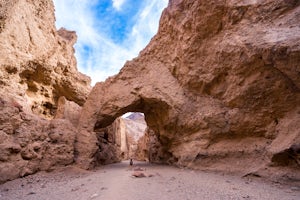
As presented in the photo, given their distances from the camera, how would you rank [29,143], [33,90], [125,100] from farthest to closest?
[33,90]
[125,100]
[29,143]

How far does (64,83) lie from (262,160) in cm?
998

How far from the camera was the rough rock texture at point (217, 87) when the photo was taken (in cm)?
573

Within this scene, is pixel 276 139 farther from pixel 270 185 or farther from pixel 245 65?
pixel 245 65

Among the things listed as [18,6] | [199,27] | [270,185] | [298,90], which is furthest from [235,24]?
[18,6]

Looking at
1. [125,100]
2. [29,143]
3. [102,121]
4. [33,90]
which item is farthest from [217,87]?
[33,90]

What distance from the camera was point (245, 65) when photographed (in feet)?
21.2

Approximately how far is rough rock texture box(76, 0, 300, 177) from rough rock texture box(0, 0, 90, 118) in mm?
2420

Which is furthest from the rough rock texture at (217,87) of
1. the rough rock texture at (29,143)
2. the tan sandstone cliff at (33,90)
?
the tan sandstone cliff at (33,90)

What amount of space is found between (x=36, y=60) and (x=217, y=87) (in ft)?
24.4

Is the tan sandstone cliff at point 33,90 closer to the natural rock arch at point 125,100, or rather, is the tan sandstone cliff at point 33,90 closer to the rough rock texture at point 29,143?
the rough rock texture at point 29,143

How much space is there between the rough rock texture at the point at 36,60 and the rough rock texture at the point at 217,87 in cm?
242

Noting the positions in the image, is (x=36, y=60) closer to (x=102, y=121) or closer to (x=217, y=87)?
(x=102, y=121)

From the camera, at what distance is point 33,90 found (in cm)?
980

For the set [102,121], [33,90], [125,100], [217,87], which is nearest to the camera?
[217,87]
